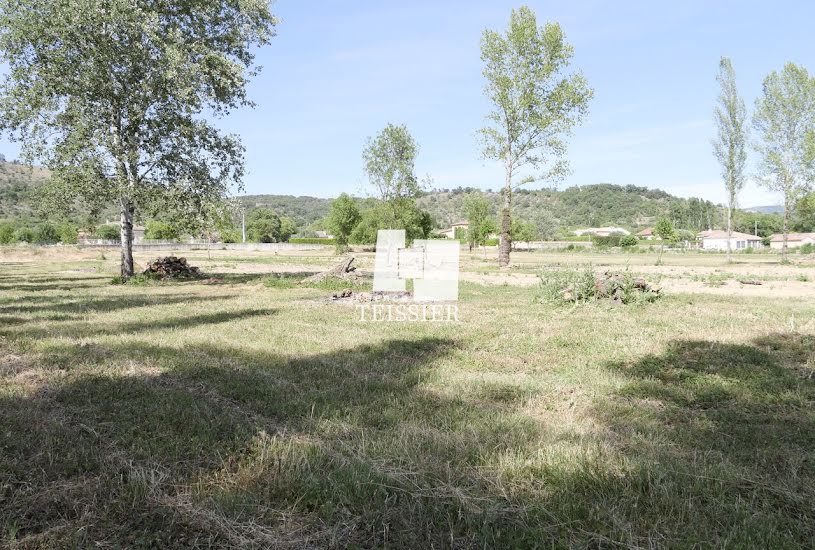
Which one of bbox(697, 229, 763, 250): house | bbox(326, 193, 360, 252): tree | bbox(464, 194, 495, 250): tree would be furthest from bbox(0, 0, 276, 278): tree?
bbox(697, 229, 763, 250): house

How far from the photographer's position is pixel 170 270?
27.0 metres

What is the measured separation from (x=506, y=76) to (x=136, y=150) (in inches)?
995

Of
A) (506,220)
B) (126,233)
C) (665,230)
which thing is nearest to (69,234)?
(126,233)

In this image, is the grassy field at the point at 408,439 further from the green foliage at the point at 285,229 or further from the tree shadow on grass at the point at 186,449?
the green foliage at the point at 285,229

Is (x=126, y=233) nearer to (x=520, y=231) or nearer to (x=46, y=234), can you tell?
(x=520, y=231)

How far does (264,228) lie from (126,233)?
118 m

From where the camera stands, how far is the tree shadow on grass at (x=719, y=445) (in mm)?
3328

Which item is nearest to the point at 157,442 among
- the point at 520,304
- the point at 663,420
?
the point at 663,420

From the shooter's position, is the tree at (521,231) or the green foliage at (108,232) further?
the green foliage at (108,232)

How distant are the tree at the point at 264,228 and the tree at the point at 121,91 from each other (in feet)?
378

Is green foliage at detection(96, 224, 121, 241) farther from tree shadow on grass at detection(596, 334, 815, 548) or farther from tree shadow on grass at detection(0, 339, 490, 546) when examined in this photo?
tree shadow on grass at detection(596, 334, 815, 548)

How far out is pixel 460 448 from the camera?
443cm

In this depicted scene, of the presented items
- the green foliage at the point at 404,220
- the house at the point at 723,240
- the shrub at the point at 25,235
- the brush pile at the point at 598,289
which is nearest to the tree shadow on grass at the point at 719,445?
the brush pile at the point at 598,289

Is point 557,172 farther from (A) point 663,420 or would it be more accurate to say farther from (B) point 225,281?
(A) point 663,420
